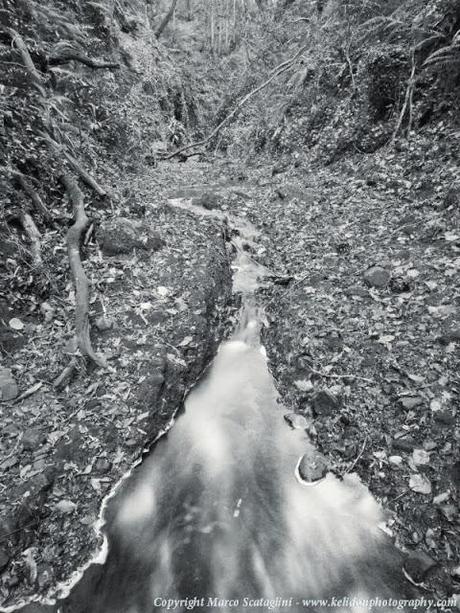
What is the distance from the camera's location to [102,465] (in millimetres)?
4059

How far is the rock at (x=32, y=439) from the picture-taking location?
388 cm

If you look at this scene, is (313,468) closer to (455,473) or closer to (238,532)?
(238,532)

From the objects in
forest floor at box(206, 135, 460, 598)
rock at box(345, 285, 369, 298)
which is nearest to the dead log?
forest floor at box(206, 135, 460, 598)

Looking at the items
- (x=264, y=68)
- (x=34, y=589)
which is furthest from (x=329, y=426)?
(x=264, y=68)

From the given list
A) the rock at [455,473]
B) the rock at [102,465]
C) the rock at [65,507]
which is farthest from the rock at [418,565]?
the rock at [65,507]

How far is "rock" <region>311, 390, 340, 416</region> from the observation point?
448cm

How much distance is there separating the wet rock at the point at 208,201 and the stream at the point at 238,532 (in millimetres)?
6123

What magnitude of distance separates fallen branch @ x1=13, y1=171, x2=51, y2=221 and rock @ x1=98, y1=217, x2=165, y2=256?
0.95 meters

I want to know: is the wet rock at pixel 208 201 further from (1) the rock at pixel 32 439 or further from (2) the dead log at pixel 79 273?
(1) the rock at pixel 32 439

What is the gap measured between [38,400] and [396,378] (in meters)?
4.23

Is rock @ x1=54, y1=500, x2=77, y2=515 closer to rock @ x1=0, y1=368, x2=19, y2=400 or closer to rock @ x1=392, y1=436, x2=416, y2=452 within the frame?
rock @ x1=0, y1=368, x2=19, y2=400

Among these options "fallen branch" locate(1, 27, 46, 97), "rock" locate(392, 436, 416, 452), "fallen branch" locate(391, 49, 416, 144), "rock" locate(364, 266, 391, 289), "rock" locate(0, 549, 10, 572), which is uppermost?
"fallen branch" locate(1, 27, 46, 97)

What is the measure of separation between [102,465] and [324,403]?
2703 millimetres

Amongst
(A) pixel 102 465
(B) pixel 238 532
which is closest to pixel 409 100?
(B) pixel 238 532
